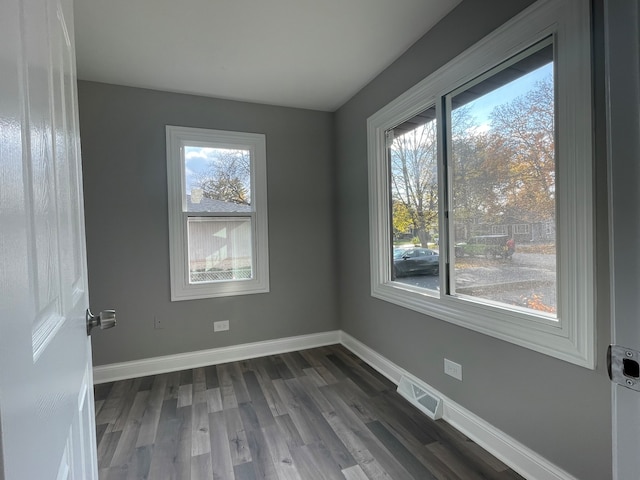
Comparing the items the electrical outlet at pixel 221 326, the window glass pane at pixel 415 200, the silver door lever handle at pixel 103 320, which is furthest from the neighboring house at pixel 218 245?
the silver door lever handle at pixel 103 320

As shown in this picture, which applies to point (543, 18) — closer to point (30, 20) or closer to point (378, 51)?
point (378, 51)

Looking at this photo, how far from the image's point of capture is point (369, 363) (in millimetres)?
2930

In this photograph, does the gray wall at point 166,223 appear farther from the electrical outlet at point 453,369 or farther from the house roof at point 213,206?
the electrical outlet at point 453,369

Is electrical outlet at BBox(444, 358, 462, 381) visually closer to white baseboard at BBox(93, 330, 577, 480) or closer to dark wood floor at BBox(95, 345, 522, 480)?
white baseboard at BBox(93, 330, 577, 480)

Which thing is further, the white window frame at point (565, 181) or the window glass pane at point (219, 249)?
the window glass pane at point (219, 249)

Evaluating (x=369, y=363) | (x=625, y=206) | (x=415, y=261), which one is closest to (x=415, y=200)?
(x=415, y=261)

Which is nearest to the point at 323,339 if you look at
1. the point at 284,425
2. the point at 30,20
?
the point at 284,425

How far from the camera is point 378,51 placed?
2.37 metres

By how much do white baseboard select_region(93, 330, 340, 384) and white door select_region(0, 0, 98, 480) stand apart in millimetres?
2254

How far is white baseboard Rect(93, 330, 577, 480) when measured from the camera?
1.58 m

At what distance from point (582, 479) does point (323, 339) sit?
2.36m

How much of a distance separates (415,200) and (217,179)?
6.24 ft

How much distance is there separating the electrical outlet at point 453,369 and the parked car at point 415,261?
60 cm

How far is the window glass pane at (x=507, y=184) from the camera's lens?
59.5 inches
